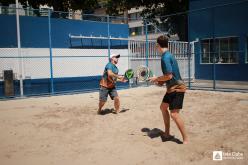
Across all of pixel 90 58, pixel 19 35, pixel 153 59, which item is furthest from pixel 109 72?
pixel 153 59

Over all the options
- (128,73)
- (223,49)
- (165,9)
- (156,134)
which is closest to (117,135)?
(156,134)

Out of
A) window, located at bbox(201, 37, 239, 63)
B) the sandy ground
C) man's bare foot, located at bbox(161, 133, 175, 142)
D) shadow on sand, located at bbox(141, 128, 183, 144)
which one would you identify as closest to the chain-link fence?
window, located at bbox(201, 37, 239, 63)

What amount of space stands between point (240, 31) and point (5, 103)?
12111mm

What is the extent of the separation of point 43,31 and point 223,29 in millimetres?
9652

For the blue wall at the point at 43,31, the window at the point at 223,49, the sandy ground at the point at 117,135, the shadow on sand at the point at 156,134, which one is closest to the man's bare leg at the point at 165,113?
the shadow on sand at the point at 156,134

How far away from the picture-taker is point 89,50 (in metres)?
16.2

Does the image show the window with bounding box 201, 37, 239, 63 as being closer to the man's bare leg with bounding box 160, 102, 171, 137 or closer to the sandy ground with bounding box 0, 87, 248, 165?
the sandy ground with bounding box 0, 87, 248, 165

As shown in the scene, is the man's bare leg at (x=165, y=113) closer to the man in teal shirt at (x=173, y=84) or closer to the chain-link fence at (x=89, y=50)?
the man in teal shirt at (x=173, y=84)

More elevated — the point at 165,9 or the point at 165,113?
the point at 165,9

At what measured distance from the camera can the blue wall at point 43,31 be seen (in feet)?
44.4

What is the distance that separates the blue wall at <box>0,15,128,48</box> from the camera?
1352 cm

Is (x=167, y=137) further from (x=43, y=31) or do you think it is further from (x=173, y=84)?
(x=43, y=31)

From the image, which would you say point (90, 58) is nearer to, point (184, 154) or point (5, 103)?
point (5, 103)

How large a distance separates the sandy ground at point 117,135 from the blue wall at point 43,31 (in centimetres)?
453
